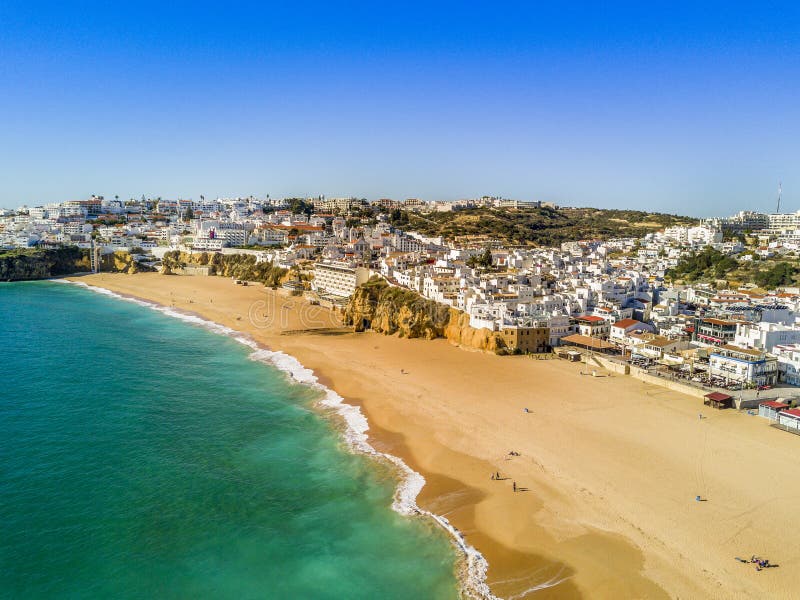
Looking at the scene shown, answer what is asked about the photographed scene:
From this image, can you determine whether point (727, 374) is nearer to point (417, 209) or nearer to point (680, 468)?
point (680, 468)

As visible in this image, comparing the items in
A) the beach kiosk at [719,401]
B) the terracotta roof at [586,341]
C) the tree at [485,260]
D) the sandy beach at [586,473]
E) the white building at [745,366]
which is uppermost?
the tree at [485,260]

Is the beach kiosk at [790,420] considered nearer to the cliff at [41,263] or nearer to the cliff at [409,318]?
the cliff at [409,318]

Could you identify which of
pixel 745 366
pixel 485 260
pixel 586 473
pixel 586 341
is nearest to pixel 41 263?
pixel 485 260

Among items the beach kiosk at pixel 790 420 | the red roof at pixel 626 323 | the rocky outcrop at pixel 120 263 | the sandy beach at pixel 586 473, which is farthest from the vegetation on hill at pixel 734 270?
the rocky outcrop at pixel 120 263

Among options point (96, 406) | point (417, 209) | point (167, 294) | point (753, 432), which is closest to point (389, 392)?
point (96, 406)

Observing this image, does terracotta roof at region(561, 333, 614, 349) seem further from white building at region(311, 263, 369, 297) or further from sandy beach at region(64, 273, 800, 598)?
white building at region(311, 263, 369, 297)
